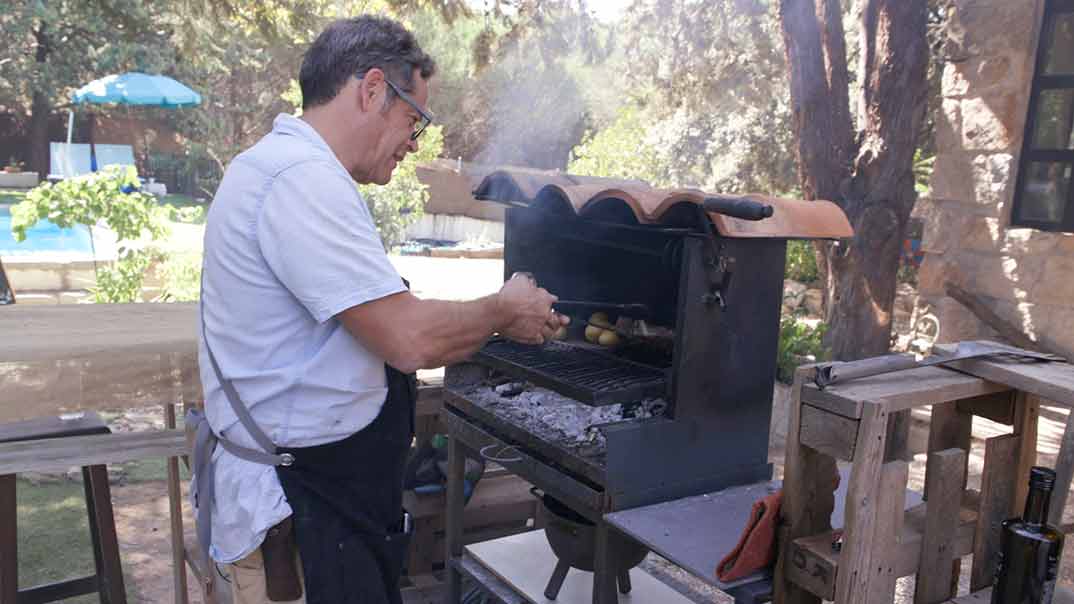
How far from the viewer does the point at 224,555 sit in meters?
1.83

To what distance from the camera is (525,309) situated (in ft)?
6.35

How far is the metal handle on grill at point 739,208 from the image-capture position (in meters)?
2.16

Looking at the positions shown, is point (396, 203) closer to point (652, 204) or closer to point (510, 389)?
point (510, 389)

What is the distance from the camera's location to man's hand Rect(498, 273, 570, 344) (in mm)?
1909

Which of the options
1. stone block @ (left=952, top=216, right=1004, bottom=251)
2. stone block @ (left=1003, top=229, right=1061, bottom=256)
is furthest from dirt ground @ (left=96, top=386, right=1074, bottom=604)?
stone block @ (left=952, top=216, right=1004, bottom=251)

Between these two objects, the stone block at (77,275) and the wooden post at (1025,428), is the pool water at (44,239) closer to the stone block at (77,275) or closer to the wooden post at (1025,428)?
the stone block at (77,275)

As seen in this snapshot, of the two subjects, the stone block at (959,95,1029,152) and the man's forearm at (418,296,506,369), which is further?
the stone block at (959,95,1029,152)

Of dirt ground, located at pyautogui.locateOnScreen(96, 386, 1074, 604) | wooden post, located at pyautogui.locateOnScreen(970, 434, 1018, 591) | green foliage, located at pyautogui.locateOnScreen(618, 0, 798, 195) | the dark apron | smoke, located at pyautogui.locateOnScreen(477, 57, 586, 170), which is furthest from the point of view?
smoke, located at pyautogui.locateOnScreen(477, 57, 586, 170)

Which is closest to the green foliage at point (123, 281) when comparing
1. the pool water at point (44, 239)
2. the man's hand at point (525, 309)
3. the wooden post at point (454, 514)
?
the wooden post at point (454, 514)

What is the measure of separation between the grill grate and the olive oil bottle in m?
1.01

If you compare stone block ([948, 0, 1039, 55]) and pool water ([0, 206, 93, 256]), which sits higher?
stone block ([948, 0, 1039, 55])

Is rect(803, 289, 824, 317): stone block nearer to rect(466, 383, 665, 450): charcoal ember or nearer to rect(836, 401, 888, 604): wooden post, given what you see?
rect(466, 383, 665, 450): charcoal ember

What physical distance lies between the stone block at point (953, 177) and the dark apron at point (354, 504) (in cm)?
605

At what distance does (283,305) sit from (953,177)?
647cm
